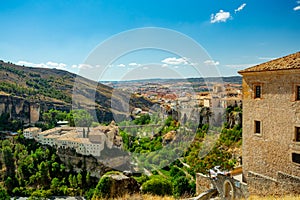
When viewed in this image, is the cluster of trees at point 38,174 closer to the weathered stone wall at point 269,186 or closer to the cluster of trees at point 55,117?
the cluster of trees at point 55,117

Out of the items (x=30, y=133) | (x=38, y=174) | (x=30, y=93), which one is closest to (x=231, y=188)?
(x=38, y=174)

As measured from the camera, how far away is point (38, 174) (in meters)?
31.0

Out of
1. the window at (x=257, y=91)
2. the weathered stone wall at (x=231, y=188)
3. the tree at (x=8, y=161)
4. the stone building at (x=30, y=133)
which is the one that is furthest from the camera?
the stone building at (x=30, y=133)

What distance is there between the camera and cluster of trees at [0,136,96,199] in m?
28.7

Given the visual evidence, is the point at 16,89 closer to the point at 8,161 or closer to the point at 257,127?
the point at 8,161

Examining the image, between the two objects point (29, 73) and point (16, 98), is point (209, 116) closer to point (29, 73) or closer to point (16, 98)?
point (16, 98)

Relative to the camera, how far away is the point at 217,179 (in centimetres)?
762

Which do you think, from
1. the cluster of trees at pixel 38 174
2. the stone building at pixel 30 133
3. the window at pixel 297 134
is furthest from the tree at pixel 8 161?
the window at pixel 297 134

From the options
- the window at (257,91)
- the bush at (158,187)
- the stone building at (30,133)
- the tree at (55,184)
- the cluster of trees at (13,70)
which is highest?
the cluster of trees at (13,70)

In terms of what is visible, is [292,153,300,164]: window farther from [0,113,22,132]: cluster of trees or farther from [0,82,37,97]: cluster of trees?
[0,82,37,97]: cluster of trees

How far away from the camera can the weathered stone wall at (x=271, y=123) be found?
6863mm

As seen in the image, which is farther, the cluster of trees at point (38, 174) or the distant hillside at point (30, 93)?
the distant hillside at point (30, 93)

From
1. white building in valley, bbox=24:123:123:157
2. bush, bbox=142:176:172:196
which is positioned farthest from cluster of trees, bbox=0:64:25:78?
bush, bbox=142:176:172:196

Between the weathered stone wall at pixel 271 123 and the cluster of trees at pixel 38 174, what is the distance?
23544 mm
